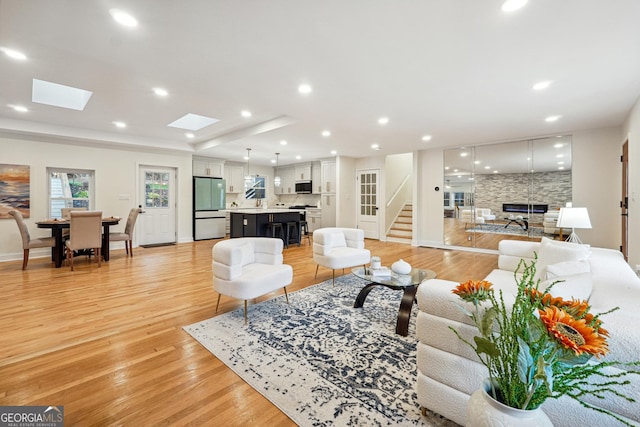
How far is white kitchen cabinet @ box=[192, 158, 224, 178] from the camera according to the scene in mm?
8422

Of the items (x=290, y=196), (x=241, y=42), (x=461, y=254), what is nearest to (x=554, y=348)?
(x=241, y=42)

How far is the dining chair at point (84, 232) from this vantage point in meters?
4.61

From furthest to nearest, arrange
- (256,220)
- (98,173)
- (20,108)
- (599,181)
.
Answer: (256,220) < (98,173) < (599,181) < (20,108)

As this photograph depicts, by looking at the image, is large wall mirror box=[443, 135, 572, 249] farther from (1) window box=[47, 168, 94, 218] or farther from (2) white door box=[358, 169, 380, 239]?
(1) window box=[47, 168, 94, 218]

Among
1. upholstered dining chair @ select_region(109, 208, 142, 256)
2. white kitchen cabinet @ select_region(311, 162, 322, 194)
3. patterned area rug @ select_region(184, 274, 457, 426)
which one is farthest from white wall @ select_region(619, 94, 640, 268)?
upholstered dining chair @ select_region(109, 208, 142, 256)

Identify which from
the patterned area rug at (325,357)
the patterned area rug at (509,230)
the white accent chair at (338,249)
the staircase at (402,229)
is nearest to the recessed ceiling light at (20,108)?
the patterned area rug at (325,357)

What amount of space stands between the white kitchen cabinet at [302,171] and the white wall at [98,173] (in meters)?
3.70

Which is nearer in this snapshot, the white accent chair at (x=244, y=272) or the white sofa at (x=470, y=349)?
the white sofa at (x=470, y=349)

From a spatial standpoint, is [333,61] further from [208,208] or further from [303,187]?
[303,187]

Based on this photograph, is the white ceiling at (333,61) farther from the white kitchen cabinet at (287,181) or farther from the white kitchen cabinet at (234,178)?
the white kitchen cabinet at (287,181)

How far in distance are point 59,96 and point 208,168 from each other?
4465 millimetres

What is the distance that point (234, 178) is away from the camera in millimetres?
9453

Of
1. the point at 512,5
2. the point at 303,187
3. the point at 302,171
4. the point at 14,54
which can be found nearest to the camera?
the point at 512,5

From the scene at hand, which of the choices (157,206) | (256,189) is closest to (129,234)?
(157,206)
